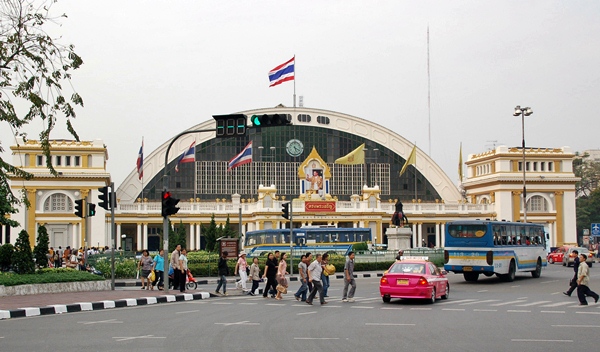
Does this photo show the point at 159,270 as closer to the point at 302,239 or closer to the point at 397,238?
the point at 397,238

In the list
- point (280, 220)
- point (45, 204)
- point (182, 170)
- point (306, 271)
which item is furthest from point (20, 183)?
point (306, 271)

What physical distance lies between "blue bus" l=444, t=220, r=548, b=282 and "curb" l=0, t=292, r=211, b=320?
12.6m

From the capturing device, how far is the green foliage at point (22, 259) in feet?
95.6

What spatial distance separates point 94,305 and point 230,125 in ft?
23.4

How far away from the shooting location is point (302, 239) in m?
63.7

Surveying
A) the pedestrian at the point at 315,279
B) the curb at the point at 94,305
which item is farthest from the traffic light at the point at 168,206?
the pedestrian at the point at 315,279

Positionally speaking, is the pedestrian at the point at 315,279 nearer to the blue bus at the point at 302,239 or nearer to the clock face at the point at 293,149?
the blue bus at the point at 302,239

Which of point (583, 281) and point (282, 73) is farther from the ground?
point (282, 73)

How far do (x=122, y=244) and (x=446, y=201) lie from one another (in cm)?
3738

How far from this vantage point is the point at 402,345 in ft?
50.2

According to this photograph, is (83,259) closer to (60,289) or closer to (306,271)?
(60,289)

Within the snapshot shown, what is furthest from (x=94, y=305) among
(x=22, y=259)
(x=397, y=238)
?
(x=397, y=238)

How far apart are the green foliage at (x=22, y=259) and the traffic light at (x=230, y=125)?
8766mm

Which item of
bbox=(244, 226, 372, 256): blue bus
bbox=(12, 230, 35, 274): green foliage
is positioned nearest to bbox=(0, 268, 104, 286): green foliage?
bbox=(12, 230, 35, 274): green foliage
